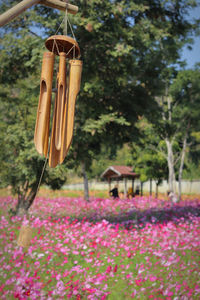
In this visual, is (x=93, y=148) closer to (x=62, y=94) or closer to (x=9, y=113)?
(x=9, y=113)

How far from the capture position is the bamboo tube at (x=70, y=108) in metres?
2.26

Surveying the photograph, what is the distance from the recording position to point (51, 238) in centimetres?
586

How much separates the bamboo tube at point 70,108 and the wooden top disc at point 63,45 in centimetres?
19

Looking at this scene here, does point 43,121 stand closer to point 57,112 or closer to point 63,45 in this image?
point 57,112

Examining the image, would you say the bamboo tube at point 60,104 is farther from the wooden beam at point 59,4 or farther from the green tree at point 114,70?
the green tree at point 114,70

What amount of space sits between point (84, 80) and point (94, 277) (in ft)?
16.6

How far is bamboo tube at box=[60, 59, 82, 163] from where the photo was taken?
2256 mm

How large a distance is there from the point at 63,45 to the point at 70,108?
69 centimetres

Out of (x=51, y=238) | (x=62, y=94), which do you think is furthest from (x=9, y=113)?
(x=62, y=94)

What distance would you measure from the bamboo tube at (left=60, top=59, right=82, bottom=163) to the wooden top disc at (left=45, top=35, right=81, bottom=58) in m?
0.19

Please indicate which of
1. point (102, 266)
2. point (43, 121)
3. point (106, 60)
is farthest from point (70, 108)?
point (106, 60)

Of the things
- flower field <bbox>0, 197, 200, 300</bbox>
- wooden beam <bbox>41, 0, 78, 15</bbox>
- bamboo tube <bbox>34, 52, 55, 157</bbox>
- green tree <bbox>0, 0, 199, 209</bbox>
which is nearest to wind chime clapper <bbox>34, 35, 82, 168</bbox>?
bamboo tube <bbox>34, 52, 55, 157</bbox>

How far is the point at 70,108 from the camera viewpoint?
2307mm

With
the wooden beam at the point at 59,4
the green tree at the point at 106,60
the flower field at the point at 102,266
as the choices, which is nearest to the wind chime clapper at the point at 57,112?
the wooden beam at the point at 59,4
